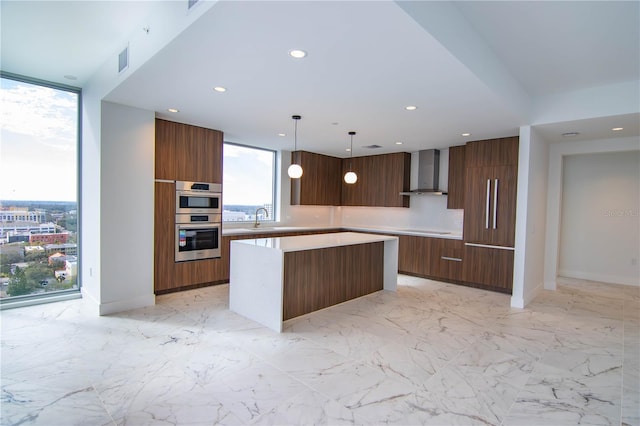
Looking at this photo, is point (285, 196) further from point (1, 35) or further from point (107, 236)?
point (1, 35)

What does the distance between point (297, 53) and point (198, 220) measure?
325 cm

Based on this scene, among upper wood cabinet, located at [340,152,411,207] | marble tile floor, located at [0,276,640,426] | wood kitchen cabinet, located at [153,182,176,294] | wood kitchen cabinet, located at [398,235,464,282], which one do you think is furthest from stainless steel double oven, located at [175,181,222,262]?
wood kitchen cabinet, located at [398,235,464,282]

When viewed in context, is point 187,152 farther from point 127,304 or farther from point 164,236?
point 127,304

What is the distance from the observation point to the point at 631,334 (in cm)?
367

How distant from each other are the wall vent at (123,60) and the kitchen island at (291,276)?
7.03 feet

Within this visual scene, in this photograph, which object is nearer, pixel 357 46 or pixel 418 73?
pixel 357 46

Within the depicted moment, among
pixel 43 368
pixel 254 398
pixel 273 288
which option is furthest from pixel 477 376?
pixel 43 368

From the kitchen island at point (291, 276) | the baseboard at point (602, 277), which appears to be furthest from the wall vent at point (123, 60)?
the baseboard at point (602, 277)

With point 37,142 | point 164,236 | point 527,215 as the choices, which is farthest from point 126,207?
point 527,215

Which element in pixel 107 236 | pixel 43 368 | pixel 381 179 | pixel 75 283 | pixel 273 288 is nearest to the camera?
pixel 43 368

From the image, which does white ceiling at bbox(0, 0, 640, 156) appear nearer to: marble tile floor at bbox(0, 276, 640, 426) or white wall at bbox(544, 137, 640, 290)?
white wall at bbox(544, 137, 640, 290)

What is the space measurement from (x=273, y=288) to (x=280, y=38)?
7.80ft

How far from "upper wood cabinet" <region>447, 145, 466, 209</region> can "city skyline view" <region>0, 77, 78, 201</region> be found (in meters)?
5.90

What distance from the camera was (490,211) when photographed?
518cm
